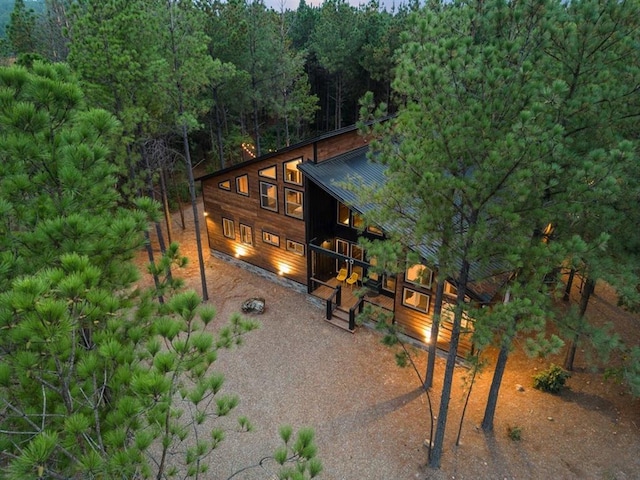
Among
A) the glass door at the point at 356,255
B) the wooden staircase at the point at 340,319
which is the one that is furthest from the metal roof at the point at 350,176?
the wooden staircase at the point at 340,319

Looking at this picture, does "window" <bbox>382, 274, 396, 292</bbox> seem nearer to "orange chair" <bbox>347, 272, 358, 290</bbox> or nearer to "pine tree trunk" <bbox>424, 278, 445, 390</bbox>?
"orange chair" <bbox>347, 272, 358, 290</bbox>

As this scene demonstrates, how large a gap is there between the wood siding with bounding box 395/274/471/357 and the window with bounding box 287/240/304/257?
456 centimetres

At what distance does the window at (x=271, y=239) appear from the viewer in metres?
17.6

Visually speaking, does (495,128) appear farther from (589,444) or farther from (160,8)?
(160,8)

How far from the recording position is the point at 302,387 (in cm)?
1248

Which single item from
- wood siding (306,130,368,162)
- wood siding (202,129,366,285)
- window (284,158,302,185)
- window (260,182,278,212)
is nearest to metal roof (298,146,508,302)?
wood siding (306,130,368,162)

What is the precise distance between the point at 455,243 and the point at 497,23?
12.6 feet

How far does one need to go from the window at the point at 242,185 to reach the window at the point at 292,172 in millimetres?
2221

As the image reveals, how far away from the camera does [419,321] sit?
13898 millimetres

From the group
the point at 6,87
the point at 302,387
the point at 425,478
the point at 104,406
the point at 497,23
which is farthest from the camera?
the point at 302,387

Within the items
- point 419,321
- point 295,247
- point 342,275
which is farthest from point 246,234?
point 419,321

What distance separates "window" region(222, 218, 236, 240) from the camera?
19188mm

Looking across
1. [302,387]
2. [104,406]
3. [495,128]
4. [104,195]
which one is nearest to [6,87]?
[104,195]

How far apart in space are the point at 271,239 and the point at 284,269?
4.70 feet
